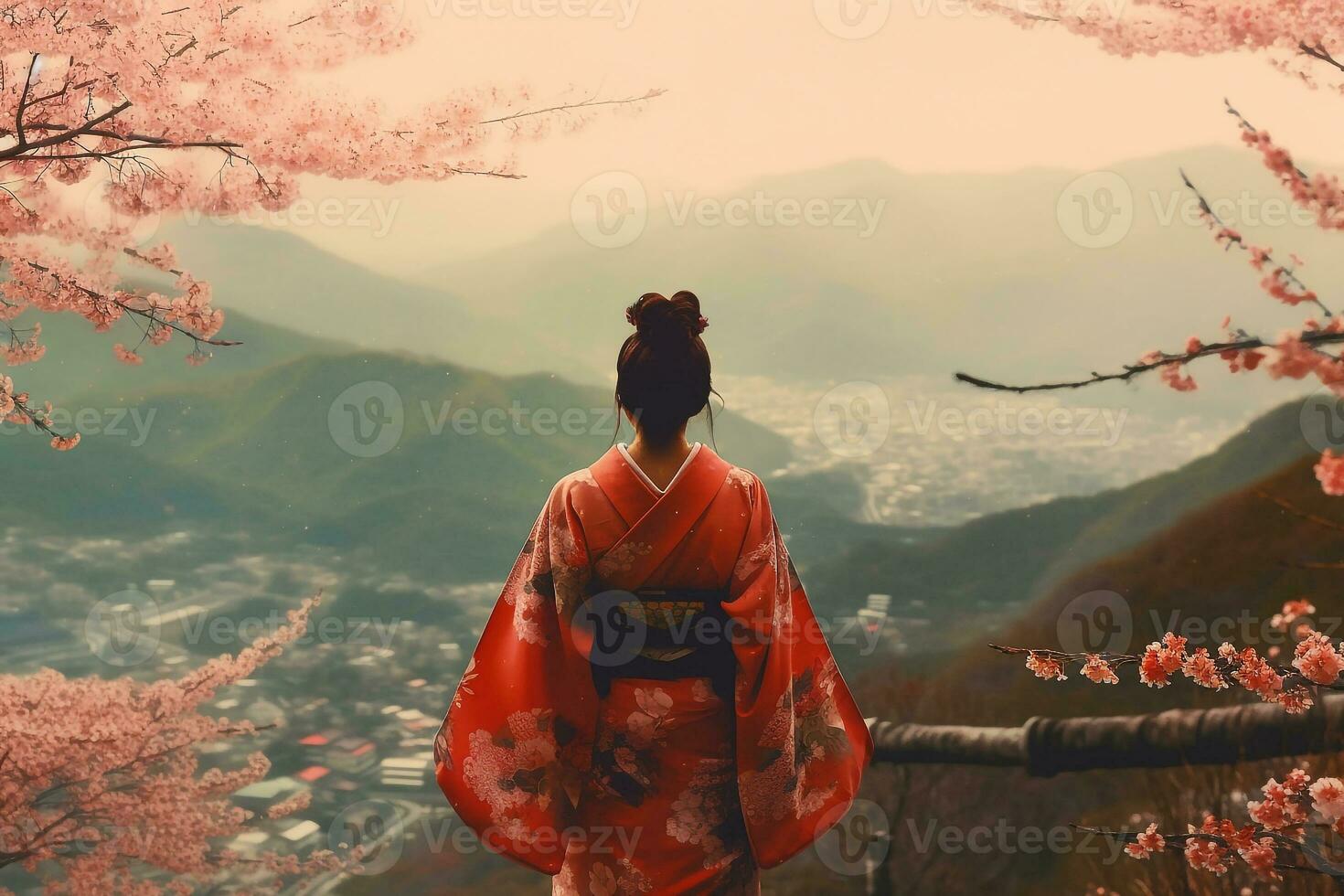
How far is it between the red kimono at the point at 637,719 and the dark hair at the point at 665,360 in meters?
0.13

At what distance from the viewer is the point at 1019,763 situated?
8.44 feet

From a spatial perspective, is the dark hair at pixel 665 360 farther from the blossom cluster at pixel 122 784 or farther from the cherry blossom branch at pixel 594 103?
the blossom cluster at pixel 122 784

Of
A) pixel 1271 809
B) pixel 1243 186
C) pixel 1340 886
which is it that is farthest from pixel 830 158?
pixel 1340 886

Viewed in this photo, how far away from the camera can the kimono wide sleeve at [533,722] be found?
165 cm

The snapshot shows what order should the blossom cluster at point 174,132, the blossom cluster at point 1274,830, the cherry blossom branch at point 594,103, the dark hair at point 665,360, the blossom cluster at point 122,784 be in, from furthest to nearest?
the cherry blossom branch at point 594,103
the blossom cluster at point 122,784
the blossom cluster at point 174,132
the blossom cluster at point 1274,830
the dark hair at point 665,360

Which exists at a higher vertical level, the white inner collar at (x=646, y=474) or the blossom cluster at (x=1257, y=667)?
the white inner collar at (x=646, y=474)

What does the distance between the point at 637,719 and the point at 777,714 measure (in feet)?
0.84

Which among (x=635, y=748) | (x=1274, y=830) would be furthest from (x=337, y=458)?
(x=1274, y=830)

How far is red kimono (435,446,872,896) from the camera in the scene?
164 centimetres

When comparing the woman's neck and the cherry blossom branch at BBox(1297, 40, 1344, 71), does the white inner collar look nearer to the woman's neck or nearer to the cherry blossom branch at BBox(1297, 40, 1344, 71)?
the woman's neck

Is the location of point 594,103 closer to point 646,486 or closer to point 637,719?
point 646,486

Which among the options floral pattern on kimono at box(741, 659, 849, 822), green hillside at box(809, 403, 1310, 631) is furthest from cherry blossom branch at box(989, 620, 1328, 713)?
green hillside at box(809, 403, 1310, 631)

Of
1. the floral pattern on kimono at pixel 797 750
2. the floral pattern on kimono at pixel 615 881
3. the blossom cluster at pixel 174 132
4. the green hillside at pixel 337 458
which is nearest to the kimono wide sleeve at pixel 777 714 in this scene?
the floral pattern on kimono at pixel 797 750

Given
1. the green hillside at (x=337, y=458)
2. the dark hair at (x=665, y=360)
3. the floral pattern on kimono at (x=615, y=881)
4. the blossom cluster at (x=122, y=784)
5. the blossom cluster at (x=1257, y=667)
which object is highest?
Result: the dark hair at (x=665, y=360)
